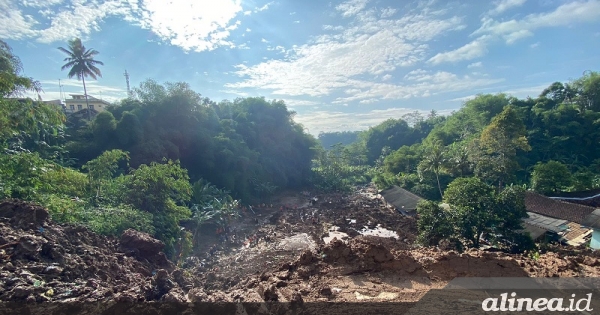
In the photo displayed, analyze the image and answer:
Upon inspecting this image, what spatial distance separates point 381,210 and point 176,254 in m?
16.5

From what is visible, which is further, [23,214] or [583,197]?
[583,197]

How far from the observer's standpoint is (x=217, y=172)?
80.4 feet

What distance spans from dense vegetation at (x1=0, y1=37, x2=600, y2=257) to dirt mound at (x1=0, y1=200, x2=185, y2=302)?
1676 millimetres

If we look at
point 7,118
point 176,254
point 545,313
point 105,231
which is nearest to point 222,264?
point 176,254

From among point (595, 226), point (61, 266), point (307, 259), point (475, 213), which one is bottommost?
point (595, 226)

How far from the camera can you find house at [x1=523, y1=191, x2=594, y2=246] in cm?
1423

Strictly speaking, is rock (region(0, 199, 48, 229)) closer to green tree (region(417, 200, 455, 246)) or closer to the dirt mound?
the dirt mound

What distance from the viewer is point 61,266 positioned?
5469mm

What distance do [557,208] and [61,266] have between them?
920 inches

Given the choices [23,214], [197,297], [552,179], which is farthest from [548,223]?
[23,214]

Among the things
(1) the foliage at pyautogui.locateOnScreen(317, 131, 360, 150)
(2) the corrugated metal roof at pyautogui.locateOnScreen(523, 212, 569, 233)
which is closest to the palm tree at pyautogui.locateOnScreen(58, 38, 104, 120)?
(2) the corrugated metal roof at pyautogui.locateOnScreen(523, 212, 569, 233)

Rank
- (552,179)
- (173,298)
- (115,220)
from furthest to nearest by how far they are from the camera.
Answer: (552,179)
(115,220)
(173,298)

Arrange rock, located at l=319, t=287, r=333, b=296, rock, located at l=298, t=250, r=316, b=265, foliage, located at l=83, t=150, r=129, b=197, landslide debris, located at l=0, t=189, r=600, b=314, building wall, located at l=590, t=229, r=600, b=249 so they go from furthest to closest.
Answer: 1. building wall, located at l=590, t=229, r=600, b=249
2. foliage, located at l=83, t=150, r=129, b=197
3. rock, located at l=298, t=250, r=316, b=265
4. rock, located at l=319, t=287, r=333, b=296
5. landslide debris, located at l=0, t=189, r=600, b=314

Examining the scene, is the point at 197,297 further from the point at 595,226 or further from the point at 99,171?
the point at 595,226
